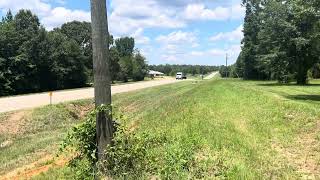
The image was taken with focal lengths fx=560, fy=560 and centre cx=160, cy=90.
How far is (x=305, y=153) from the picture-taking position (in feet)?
39.1

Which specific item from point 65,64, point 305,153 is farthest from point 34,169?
point 65,64

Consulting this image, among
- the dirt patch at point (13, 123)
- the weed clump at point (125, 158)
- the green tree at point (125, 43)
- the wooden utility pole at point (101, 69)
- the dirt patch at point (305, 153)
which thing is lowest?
the dirt patch at point (13, 123)

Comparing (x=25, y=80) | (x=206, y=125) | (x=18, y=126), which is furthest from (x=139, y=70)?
(x=206, y=125)

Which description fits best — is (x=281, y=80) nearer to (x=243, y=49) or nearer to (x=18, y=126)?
(x=243, y=49)

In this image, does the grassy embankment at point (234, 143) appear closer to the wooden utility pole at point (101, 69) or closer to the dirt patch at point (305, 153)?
the dirt patch at point (305, 153)

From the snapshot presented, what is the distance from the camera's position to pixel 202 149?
11336mm

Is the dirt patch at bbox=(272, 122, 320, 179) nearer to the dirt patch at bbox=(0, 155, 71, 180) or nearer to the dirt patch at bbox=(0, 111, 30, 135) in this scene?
the dirt patch at bbox=(0, 155, 71, 180)

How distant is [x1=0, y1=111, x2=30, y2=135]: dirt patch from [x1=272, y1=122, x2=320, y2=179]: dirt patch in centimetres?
1477

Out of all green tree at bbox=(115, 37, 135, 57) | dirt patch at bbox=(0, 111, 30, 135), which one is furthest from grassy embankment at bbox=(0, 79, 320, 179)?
green tree at bbox=(115, 37, 135, 57)

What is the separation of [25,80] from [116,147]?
6092cm

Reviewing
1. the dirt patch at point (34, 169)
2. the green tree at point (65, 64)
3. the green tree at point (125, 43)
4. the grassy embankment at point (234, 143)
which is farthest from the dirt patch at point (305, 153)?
the green tree at point (125, 43)

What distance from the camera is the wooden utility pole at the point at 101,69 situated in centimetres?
945

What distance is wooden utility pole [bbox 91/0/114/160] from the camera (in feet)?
31.0

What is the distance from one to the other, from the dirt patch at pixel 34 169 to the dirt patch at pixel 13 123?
10906mm
